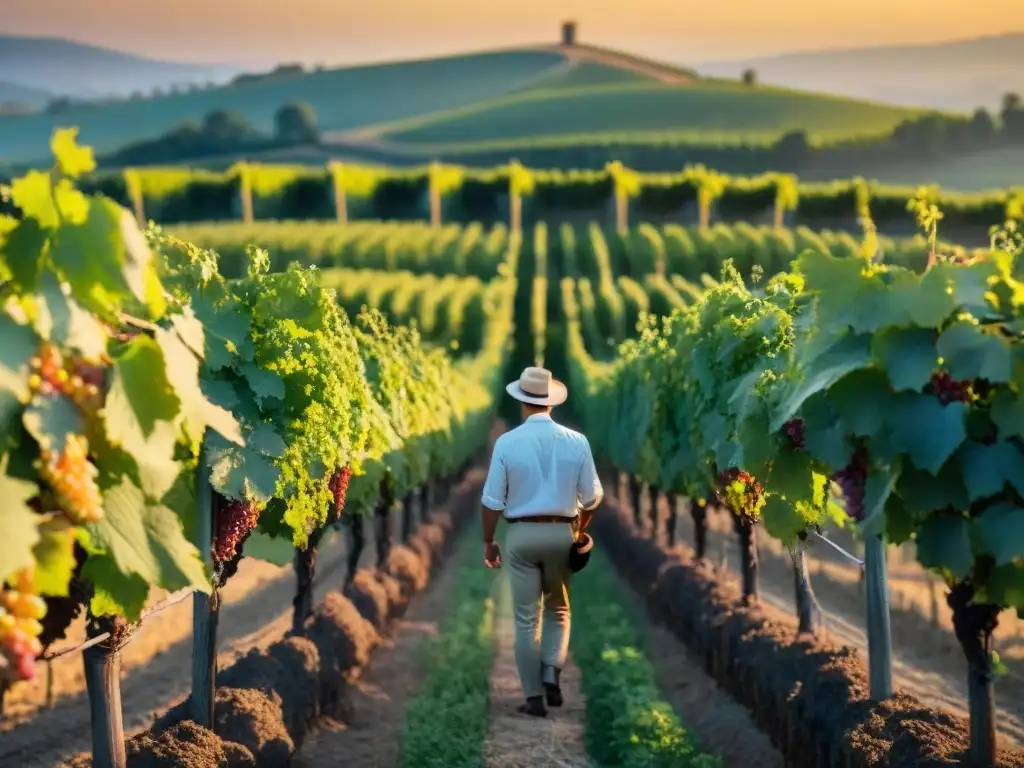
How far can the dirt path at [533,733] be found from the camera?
25.7ft

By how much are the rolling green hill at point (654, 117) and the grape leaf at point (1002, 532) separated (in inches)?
5356

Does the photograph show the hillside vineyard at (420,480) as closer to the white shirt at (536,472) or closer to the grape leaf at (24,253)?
the grape leaf at (24,253)

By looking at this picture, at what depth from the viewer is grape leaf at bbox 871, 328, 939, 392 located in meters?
4.52

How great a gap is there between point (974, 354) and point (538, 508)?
3.91 meters

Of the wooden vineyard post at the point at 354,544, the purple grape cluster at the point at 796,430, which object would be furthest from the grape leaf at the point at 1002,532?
the wooden vineyard post at the point at 354,544

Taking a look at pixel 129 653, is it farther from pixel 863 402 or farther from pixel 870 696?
pixel 863 402

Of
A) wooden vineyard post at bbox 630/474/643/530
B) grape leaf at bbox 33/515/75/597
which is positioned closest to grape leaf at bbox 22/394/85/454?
grape leaf at bbox 33/515/75/597

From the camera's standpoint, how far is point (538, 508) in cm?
802

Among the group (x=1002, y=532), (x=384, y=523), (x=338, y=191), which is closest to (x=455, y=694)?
(x=384, y=523)

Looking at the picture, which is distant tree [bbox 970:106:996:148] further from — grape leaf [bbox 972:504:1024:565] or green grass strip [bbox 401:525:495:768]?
grape leaf [bbox 972:504:1024:565]

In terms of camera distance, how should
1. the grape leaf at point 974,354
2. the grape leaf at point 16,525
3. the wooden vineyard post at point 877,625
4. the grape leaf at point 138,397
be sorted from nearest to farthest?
the grape leaf at point 16,525 < the grape leaf at point 138,397 < the grape leaf at point 974,354 < the wooden vineyard post at point 877,625

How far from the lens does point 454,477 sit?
953 inches

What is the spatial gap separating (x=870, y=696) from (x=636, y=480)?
40.9ft

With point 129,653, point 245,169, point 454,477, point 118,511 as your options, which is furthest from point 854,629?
point 245,169
